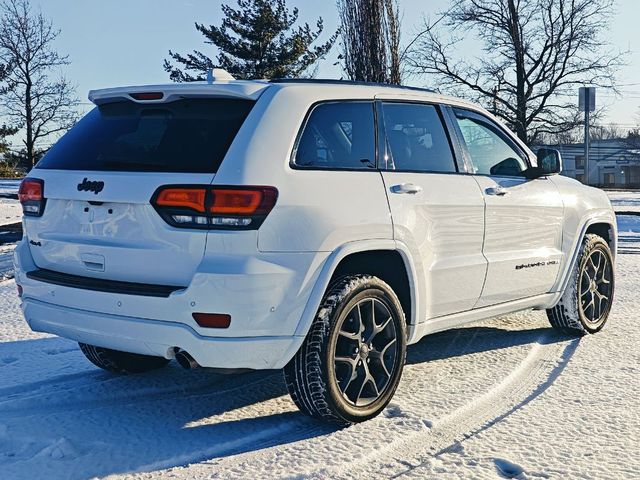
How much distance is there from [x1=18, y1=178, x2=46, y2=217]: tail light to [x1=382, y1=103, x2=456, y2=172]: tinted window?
1822 millimetres

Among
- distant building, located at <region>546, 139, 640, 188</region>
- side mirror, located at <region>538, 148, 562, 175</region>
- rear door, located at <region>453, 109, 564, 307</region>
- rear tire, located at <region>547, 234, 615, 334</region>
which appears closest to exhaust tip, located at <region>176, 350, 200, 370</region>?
rear door, located at <region>453, 109, 564, 307</region>

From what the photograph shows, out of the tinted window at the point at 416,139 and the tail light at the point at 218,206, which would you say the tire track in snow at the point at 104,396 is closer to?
the tail light at the point at 218,206

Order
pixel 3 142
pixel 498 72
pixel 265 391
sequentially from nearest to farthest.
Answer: pixel 265 391
pixel 498 72
pixel 3 142

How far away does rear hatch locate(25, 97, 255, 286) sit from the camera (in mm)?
→ 3279

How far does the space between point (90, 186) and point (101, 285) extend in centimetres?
48

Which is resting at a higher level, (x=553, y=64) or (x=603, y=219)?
(x=553, y=64)

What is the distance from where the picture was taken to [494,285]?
457 cm

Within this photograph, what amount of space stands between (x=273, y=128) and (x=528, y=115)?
27.7 metres

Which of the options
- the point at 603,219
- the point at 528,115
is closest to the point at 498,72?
the point at 528,115

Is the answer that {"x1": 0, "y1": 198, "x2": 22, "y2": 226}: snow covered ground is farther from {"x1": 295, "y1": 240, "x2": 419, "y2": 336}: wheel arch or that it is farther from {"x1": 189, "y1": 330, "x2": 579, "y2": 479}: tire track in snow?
{"x1": 189, "y1": 330, "x2": 579, "y2": 479}: tire track in snow

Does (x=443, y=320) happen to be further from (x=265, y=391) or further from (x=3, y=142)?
(x=3, y=142)

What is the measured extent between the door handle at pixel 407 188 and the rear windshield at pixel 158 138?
897mm

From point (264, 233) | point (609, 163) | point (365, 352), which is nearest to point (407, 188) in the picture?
point (365, 352)

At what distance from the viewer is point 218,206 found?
10.4ft
